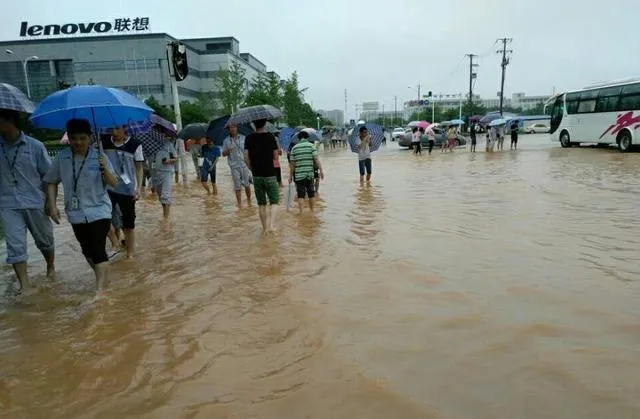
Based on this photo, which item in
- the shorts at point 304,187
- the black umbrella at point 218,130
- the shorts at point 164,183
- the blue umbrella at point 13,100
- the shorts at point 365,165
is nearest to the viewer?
the blue umbrella at point 13,100

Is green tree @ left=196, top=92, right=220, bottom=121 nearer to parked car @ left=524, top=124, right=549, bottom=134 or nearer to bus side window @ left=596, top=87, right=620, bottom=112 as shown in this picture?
parked car @ left=524, top=124, right=549, bottom=134

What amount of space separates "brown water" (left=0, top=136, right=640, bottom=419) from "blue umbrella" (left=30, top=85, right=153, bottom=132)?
176 centimetres

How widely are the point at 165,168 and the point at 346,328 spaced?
18.4ft

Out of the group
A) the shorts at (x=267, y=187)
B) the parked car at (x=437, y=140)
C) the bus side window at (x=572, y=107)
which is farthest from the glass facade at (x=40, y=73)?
the shorts at (x=267, y=187)

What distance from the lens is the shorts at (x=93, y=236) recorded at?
15.0 ft

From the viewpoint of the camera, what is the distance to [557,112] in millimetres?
27047

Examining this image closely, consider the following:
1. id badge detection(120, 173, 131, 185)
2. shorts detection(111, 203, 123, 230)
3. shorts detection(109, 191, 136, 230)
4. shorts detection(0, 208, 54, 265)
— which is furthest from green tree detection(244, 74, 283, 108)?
shorts detection(0, 208, 54, 265)

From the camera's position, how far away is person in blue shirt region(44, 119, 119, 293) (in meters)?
4.48

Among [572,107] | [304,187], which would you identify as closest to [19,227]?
[304,187]

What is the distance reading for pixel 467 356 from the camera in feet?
10.5

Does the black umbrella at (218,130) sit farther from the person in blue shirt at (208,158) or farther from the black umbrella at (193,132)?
the black umbrella at (193,132)

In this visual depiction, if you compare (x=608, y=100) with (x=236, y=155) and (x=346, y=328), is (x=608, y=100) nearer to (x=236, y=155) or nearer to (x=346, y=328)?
(x=236, y=155)

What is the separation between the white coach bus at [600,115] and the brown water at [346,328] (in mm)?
17099

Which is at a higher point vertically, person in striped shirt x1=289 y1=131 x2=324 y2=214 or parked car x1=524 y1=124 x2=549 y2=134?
person in striped shirt x1=289 y1=131 x2=324 y2=214
